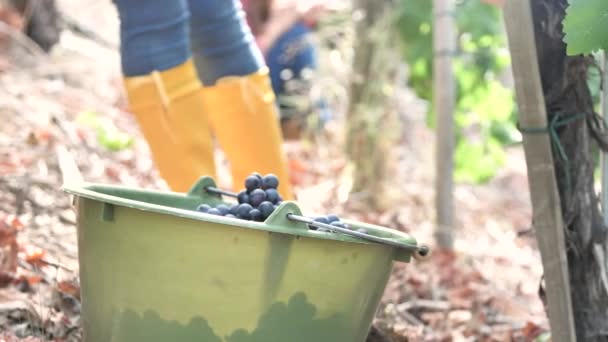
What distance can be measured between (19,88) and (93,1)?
200 centimetres

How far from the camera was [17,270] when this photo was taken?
1.75 m

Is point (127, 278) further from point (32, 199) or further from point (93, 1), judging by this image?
point (93, 1)

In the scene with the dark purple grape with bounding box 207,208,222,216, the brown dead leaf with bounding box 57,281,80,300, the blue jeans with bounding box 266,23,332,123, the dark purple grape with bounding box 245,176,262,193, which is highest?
the blue jeans with bounding box 266,23,332,123

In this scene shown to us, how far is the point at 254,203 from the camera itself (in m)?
1.33

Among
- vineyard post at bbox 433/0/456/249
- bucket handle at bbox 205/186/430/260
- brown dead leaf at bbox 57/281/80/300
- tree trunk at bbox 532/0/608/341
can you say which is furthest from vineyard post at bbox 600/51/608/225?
vineyard post at bbox 433/0/456/249

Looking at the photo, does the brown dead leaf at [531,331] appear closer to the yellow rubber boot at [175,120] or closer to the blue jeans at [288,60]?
the yellow rubber boot at [175,120]

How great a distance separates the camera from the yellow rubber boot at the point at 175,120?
177 cm

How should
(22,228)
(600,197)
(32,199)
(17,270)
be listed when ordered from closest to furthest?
(600,197) < (17,270) < (22,228) < (32,199)

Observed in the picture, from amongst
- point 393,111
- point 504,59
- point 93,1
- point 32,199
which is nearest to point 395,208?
point 393,111

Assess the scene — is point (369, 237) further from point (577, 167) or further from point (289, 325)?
point (577, 167)

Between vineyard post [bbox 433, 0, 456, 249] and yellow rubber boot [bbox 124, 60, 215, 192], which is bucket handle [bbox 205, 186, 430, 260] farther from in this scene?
vineyard post [bbox 433, 0, 456, 249]

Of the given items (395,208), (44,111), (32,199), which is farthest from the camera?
(395,208)

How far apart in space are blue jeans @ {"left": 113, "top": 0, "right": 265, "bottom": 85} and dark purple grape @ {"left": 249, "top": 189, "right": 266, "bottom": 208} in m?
0.52

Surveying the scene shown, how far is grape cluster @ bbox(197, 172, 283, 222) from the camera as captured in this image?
1.29 m
